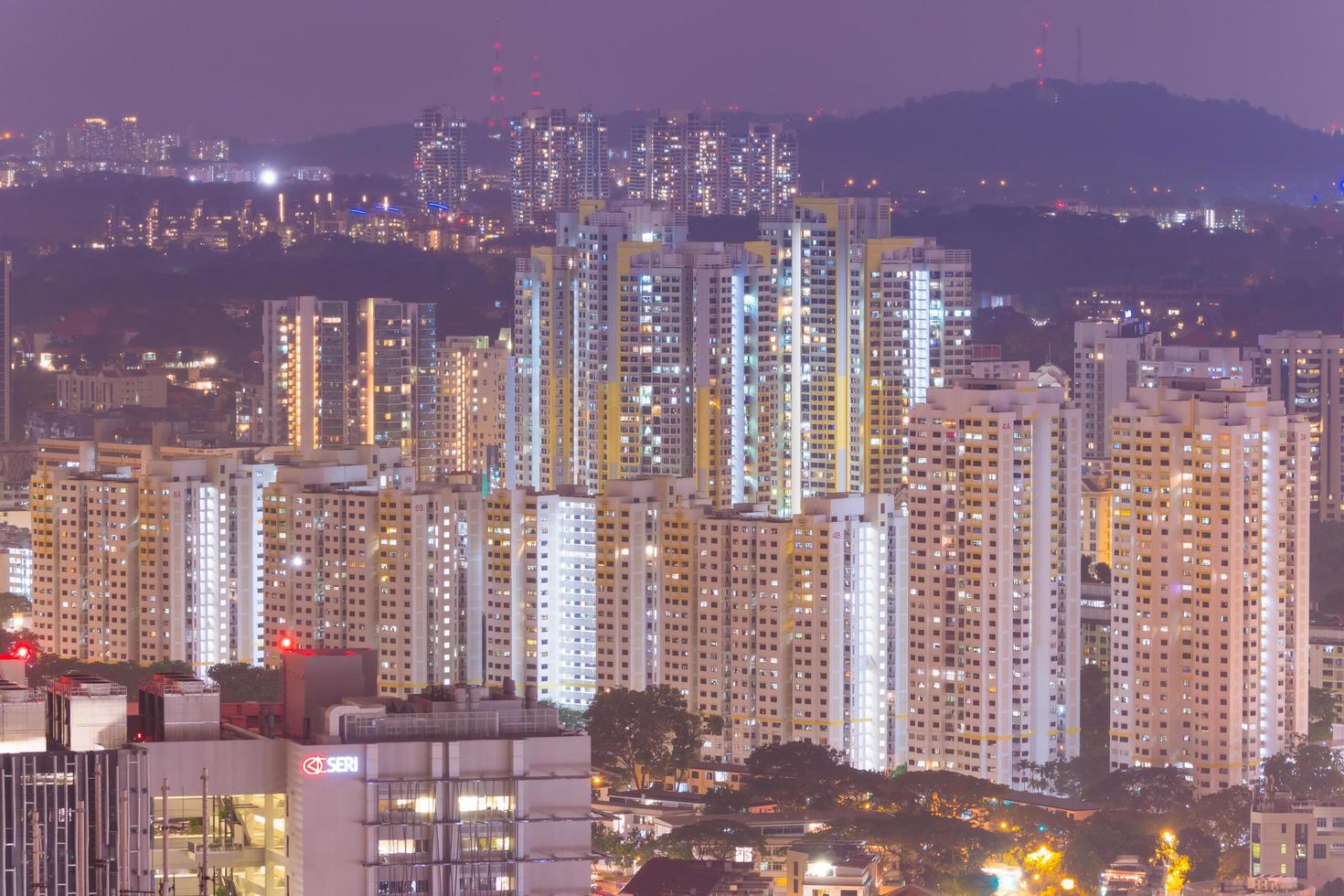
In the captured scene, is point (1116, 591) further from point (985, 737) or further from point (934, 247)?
point (934, 247)

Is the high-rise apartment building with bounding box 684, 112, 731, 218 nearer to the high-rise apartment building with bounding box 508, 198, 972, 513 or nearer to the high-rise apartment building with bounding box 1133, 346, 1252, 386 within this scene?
the high-rise apartment building with bounding box 1133, 346, 1252, 386

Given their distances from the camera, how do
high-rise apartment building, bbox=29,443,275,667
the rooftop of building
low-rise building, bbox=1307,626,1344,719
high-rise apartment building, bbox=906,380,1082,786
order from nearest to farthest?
the rooftop of building → high-rise apartment building, bbox=906,380,1082,786 → low-rise building, bbox=1307,626,1344,719 → high-rise apartment building, bbox=29,443,275,667

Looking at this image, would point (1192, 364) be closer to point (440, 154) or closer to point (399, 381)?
point (399, 381)

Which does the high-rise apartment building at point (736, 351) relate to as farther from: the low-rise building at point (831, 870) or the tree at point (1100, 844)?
the low-rise building at point (831, 870)

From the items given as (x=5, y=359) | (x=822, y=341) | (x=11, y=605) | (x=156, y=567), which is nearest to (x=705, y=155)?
(x=5, y=359)

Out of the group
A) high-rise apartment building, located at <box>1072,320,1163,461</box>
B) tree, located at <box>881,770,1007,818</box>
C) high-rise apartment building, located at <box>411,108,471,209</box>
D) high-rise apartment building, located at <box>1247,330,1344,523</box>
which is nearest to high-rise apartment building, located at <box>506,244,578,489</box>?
high-rise apartment building, located at <box>1072,320,1163,461</box>

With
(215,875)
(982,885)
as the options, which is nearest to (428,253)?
(982,885)
